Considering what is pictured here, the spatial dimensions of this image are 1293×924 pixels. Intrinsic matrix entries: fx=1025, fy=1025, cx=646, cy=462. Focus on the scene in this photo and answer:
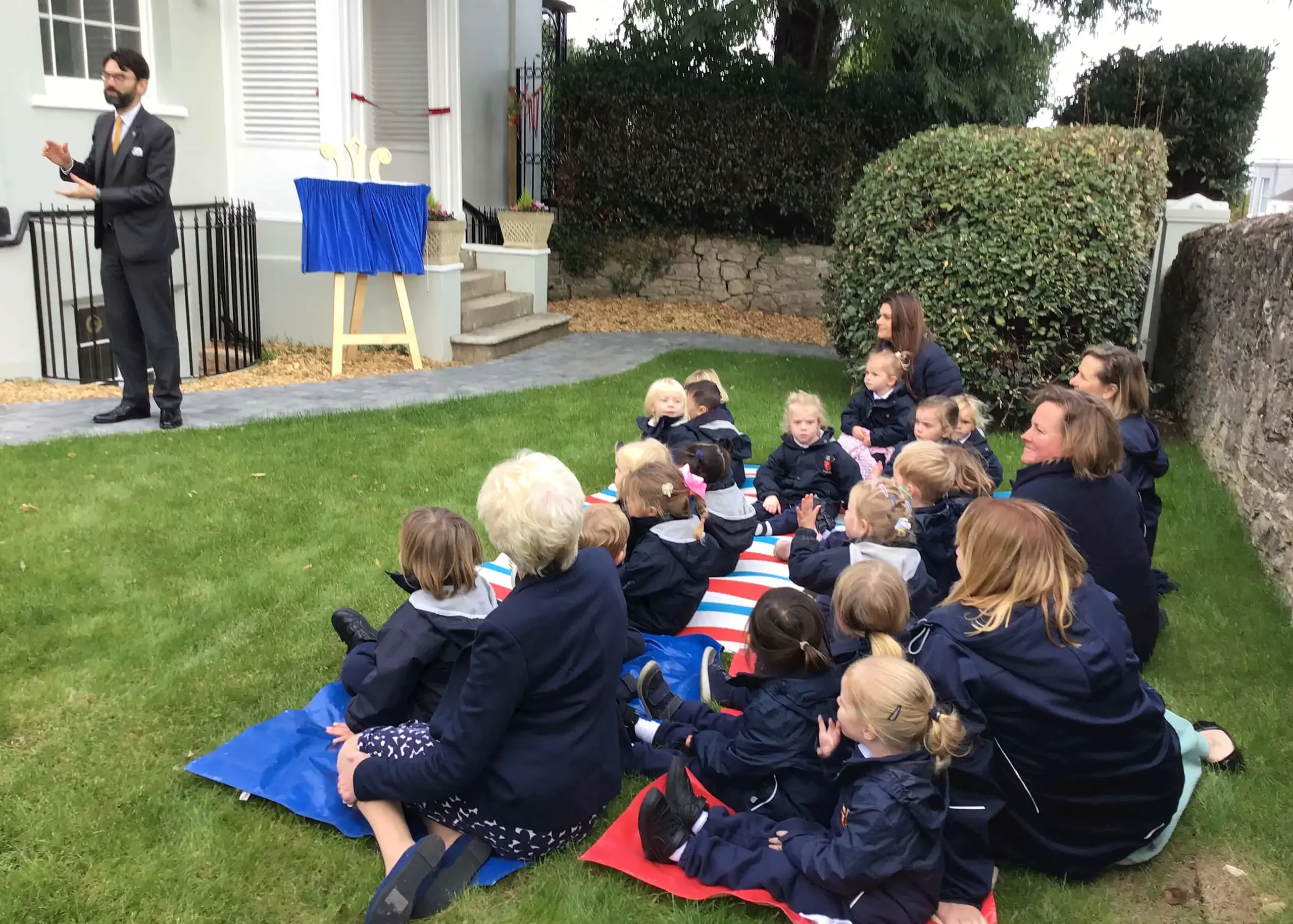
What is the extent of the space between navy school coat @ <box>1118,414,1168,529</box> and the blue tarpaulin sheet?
2.91 meters

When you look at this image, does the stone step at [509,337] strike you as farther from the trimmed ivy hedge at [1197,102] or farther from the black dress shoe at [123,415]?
the trimmed ivy hedge at [1197,102]

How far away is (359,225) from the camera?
27.1 feet

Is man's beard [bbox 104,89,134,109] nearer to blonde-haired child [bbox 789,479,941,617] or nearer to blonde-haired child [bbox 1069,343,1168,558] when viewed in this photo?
blonde-haired child [bbox 789,479,941,617]

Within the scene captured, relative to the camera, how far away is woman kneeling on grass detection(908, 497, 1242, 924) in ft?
7.96

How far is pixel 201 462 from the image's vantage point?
222 inches

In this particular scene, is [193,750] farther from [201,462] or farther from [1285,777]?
[1285,777]

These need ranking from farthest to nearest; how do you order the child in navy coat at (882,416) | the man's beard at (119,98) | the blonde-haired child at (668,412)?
the man's beard at (119,98)
the child in navy coat at (882,416)
the blonde-haired child at (668,412)

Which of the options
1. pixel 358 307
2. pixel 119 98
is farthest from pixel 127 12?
pixel 119 98

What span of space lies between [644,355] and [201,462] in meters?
5.11

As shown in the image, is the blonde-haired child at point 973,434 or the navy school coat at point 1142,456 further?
the blonde-haired child at point 973,434

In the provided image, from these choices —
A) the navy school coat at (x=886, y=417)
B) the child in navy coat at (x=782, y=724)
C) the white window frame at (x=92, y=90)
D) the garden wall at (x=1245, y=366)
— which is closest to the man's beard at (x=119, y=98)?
the white window frame at (x=92, y=90)

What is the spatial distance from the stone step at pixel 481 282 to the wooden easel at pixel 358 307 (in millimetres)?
1265

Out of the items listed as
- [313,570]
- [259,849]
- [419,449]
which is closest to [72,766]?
[259,849]

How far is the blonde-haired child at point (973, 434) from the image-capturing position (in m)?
4.85
